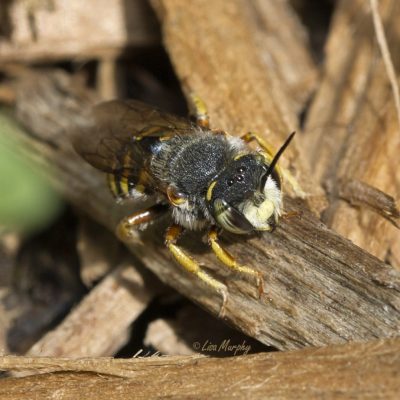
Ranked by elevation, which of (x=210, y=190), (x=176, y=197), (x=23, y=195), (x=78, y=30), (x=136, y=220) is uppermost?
(x=78, y=30)

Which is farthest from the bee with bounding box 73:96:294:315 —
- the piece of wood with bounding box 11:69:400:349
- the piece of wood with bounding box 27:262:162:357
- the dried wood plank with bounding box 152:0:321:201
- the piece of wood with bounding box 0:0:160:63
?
the piece of wood with bounding box 0:0:160:63

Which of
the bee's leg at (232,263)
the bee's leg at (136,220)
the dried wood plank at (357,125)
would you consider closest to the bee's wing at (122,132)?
the bee's leg at (136,220)

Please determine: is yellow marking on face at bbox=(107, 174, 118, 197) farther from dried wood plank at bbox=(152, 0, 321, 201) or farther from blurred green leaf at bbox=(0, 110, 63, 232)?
dried wood plank at bbox=(152, 0, 321, 201)

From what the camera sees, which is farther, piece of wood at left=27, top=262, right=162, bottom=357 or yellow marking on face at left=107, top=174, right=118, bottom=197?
yellow marking on face at left=107, top=174, right=118, bottom=197

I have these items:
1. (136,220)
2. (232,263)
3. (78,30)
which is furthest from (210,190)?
(78,30)

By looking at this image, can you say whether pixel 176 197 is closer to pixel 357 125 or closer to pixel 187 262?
pixel 187 262

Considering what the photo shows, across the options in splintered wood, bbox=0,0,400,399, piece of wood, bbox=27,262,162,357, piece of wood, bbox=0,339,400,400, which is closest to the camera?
piece of wood, bbox=0,339,400,400

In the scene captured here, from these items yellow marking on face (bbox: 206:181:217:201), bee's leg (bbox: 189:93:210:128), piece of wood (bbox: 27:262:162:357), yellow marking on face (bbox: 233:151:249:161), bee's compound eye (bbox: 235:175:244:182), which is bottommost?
piece of wood (bbox: 27:262:162:357)

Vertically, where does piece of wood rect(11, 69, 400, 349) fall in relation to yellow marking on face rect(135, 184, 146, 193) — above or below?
below
